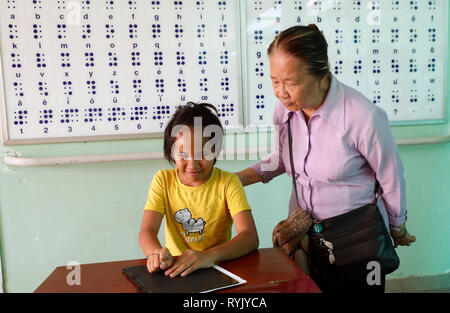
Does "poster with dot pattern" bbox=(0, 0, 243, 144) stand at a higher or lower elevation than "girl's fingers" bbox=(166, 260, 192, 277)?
higher

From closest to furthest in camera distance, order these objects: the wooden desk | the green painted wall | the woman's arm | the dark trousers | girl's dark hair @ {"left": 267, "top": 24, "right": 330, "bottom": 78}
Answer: the wooden desk < girl's dark hair @ {"left": 267, "top": 24, "right": 330, "bottom": 78} < the dark trousers < the woman's arm < the green painted wall

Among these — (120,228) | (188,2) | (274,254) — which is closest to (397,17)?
(188,2)

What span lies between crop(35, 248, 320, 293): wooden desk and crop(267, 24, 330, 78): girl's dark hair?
54 centimetres

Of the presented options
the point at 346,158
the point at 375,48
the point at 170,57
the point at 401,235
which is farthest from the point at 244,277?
the point at 375,48

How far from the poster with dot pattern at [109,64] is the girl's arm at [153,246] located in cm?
86

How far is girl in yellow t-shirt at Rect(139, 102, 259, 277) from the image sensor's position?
1349 millimetres

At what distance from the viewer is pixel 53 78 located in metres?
2.05

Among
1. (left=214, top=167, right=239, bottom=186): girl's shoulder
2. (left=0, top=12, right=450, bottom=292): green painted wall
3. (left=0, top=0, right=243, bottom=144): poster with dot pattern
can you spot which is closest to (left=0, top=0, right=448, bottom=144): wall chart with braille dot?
(left=0, top=0, right=243, bottom=144): poster with dot pattern

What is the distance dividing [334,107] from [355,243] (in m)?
0.40

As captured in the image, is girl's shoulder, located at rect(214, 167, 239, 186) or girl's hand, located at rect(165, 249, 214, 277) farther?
girl's shoulder, located at rect(214, 167, 239, 186)

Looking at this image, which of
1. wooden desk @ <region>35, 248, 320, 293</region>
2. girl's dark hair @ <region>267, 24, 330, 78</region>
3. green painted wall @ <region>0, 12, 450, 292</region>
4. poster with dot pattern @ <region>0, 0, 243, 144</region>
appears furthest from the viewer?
green painted wall @ <region>0, 12, 450, 292</region>

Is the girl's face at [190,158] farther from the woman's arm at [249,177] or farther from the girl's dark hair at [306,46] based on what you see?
the girl's dark hair at [306,46]

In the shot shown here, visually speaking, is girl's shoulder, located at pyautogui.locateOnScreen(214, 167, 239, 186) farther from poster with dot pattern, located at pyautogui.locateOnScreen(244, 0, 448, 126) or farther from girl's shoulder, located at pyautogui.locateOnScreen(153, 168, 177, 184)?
poster with dot pattern, located at pyautogui.locateOnScreen(244, 0, 448, 126)
